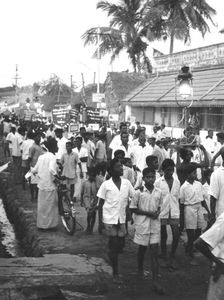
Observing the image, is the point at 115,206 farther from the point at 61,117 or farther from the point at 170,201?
the point at 61,117

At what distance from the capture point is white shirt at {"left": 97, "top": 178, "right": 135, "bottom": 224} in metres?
6.78

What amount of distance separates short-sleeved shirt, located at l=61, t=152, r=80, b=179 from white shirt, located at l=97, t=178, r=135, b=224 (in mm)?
4774

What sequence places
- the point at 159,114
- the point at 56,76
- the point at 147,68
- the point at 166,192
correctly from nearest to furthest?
the point at 166,192 < the point at 159,114 < the point at 147,68 < the point at 56,76

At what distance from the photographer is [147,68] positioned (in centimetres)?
3894

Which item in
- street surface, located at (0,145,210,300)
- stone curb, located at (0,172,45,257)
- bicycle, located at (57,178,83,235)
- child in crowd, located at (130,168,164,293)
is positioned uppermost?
child in crowd, located at (130,168,164,293)

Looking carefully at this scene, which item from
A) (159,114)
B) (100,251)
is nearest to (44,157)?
(100,251)

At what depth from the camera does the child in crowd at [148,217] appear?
6.53 metres

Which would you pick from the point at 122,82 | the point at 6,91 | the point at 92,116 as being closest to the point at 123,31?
the point at 122,82

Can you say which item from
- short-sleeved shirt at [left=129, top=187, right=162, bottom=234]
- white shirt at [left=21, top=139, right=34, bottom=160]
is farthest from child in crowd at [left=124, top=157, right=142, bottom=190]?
white shirt at [left=21, top=139, right=34, bottom=160]

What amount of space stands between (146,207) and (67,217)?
337 cm

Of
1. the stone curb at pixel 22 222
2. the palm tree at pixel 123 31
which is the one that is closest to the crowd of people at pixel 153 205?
the stone curb at pixel 22 222

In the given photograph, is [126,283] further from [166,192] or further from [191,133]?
[191,133]

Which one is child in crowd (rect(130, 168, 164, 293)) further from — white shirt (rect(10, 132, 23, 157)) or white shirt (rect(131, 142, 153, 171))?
white shirt (rect(10, 132, 23, 157))

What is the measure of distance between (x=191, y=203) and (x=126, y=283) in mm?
1567
